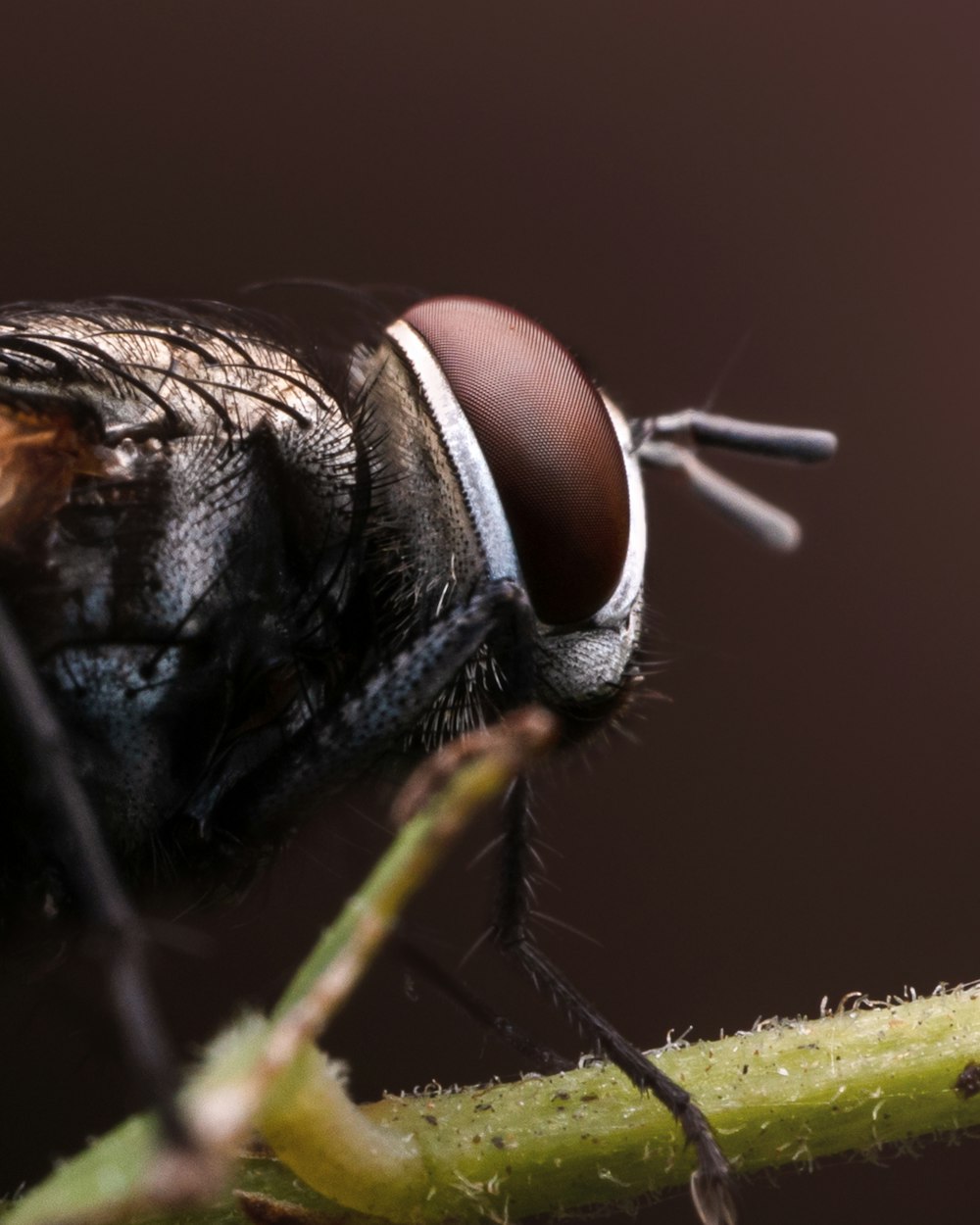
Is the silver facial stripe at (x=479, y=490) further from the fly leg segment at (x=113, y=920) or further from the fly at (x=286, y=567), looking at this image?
the fly leg segment at (x=113, y=920)

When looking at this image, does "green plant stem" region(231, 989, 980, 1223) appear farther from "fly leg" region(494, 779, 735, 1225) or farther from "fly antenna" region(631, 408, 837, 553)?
"fly antenna" region(631, 408, 837, 553)

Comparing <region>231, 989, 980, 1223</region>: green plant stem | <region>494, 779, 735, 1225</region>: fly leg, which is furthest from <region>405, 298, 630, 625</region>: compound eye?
<region>231, 989, 980, 1223</region>: green plant stem

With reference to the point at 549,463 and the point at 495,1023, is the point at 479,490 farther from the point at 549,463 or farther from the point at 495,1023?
the point at 495,1023

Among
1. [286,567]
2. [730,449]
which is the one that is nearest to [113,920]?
[286,567]

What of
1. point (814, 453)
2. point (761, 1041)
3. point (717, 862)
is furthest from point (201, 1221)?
point (717, 862)

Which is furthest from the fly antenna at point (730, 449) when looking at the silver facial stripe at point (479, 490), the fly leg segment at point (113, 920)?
the fly leg segment at point (113, 920)

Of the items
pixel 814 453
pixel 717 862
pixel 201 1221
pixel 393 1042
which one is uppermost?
pixel 814 453

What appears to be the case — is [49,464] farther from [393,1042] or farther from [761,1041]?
[393,1042]
